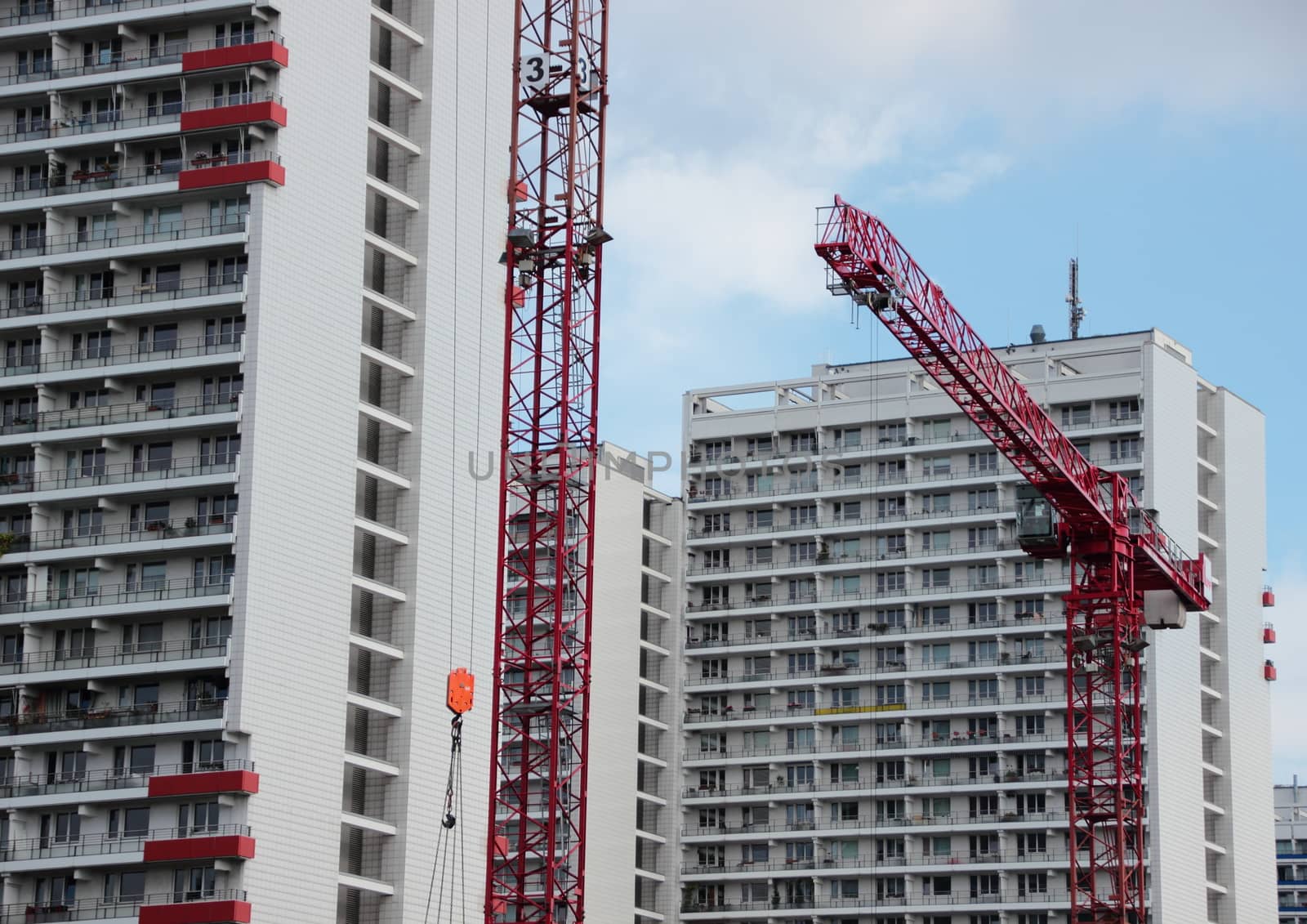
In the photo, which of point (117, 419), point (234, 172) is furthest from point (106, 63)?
point (117, 419)

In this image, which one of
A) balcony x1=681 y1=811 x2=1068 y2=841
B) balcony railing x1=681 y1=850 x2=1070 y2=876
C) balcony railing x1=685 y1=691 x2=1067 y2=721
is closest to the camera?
balcony railing x1=681 y1=850 x2=1070 y2=876

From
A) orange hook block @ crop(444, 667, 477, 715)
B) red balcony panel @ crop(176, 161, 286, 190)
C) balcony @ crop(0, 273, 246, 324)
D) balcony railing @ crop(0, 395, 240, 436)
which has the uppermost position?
red balcony panel @ crop(176, 161, 286, 190)

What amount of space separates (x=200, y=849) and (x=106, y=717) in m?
9.72

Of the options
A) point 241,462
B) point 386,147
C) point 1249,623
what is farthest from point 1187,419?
point 241,462

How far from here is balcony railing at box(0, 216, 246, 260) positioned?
11750 centimetres

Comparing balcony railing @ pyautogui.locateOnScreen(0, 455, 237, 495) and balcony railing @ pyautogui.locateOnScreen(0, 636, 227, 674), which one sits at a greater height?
balcony railing @ pyautogui.locateOnScreen(0, 455, 237, 495)

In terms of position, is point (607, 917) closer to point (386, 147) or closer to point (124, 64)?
point (386, 147)

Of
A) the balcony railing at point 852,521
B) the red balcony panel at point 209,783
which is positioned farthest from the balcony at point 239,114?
the balcony railing at point 852,521

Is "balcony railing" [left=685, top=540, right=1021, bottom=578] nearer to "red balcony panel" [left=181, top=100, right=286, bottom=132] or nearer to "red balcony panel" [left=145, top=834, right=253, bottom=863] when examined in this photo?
"red balcony panel" [left=181, top=100, right=286, bottom=132]

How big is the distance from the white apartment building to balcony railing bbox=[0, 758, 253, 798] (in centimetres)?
15

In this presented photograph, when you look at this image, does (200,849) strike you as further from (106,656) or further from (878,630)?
(878,630)

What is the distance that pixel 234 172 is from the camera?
380ft

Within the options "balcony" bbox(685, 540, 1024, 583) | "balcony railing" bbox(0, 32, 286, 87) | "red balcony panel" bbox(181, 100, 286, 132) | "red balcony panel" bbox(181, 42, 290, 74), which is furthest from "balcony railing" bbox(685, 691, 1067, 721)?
"red balcony panel" bbox(181, 42, 290, 74)

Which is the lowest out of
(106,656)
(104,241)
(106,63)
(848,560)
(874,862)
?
(874,862)
